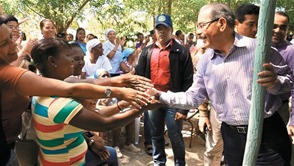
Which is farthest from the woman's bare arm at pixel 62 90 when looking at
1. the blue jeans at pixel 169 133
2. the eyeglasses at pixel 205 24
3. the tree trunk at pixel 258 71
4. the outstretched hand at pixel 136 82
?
the blue jeans at pixel 169 133

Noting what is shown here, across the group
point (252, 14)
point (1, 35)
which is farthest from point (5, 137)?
point (252, 14)

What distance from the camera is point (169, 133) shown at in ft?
12.8

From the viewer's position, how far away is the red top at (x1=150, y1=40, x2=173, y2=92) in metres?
3.92

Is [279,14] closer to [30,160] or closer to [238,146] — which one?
[238,146]

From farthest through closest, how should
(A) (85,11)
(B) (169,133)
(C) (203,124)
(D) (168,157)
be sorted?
(A) (85,11), (D) (168,157), (B) (169,133), (C) (203,124)

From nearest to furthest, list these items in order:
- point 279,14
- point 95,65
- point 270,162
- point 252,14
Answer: point 270,162, point 252,14, point 279,14, point 95,65

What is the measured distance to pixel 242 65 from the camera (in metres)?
2.06

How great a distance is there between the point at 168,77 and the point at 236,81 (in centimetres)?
188

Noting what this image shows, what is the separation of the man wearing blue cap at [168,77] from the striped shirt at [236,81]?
158 centimetres

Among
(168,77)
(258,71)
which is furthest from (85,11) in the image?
(258,71)

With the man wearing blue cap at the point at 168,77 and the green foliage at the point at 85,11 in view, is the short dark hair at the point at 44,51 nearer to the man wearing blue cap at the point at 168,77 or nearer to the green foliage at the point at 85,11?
the man wearing blue cap at the point at 168,77

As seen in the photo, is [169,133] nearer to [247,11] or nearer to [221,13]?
[247,11]

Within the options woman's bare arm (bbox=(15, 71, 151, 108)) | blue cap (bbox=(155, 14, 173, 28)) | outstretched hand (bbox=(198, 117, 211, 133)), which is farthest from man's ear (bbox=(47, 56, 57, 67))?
blue cap (bbox=(155, 14, 173, 28))

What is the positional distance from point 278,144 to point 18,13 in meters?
9.64
